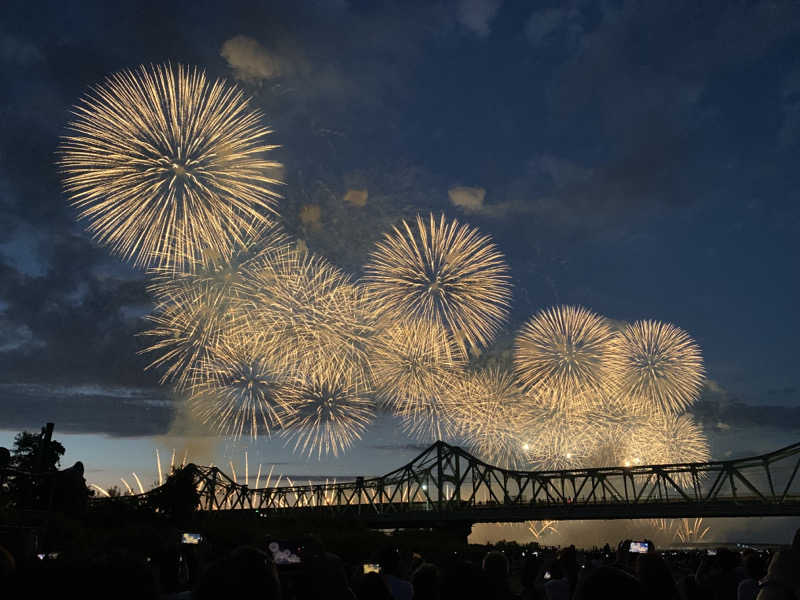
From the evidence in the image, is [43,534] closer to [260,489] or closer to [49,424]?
[49,424]

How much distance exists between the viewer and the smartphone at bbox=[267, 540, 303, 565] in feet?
79.0

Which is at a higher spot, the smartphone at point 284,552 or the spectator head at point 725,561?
the spectator head at point 725,561

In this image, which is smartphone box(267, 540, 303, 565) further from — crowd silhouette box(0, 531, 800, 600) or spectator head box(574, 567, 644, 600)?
spectator head box(574, 567, 644, 600)

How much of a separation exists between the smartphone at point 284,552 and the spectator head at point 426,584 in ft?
56.9

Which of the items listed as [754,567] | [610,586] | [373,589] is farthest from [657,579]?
[754,567]

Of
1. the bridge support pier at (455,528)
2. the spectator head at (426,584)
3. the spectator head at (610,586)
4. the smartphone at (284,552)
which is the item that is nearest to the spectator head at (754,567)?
the spectator head at (426,584)

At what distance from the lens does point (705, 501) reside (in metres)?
98.4

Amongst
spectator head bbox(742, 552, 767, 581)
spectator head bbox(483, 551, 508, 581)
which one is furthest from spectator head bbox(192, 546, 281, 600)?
spectator head bbox(742, 552, 767, 581)

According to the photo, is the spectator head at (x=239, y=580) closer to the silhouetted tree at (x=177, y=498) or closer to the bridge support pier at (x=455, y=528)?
the silhouetted tree at (x=177, y=498)

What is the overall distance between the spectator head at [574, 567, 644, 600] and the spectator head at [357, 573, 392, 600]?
14.6 feet

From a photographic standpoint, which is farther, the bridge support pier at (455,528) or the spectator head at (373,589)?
the bridge support pier at (455,528)

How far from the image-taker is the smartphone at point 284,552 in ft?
79.0

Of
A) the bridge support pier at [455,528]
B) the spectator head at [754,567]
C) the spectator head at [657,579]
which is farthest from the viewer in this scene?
the bridge support pier at [455,528]

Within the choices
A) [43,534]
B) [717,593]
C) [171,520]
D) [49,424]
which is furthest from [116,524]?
[717,593]
